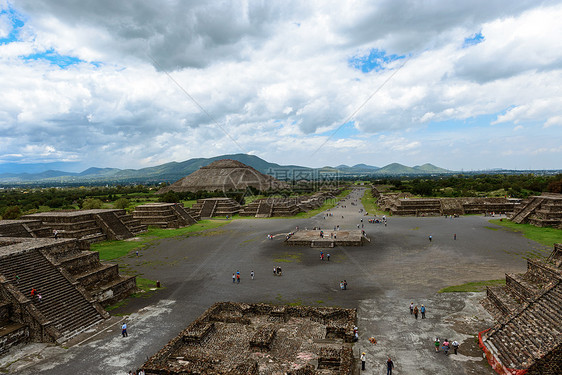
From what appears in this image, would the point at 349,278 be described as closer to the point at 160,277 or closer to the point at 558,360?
the point at 558,360

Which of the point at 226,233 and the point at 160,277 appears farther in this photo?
the point at 226,233

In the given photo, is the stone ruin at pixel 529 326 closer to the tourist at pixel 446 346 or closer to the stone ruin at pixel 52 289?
the tourist at pixel 446 346

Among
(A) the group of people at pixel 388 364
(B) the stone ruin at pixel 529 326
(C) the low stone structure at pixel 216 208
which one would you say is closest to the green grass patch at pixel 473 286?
(B) the stone ruin at pixel 529 326

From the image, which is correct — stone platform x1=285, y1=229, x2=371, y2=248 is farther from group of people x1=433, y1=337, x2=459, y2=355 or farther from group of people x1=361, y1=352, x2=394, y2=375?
group of people x1=361, y1=352, x2=394, y2=375

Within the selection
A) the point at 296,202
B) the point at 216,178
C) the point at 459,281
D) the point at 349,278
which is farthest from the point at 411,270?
the point at 216,178

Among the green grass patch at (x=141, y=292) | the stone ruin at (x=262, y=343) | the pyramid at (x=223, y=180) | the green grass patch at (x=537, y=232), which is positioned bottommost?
the green grass patch at (x=141, y=292)

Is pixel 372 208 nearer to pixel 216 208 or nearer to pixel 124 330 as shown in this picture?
pixel 216 208

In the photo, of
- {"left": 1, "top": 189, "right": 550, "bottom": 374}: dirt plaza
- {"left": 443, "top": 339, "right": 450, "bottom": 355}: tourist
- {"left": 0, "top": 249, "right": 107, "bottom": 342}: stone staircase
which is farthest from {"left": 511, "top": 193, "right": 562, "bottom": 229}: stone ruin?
{"left": 0, "top": 249, "right": 107, "bottom": 342}: stone staircase
